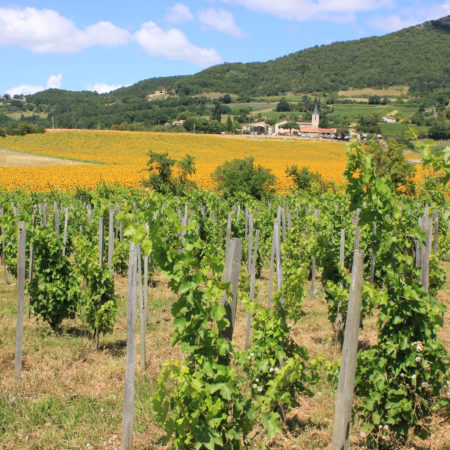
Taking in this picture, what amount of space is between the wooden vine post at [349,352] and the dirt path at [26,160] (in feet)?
127

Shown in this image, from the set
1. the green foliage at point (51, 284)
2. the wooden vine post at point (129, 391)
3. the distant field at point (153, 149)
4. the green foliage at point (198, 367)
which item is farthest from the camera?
the distant field at point (153, 149)

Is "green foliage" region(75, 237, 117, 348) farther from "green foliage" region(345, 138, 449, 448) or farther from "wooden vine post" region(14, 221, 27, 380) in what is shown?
"green foliage" region(345, 138, 449, 448)

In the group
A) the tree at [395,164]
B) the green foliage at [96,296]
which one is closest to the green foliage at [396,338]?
the green foliage at [96,296]

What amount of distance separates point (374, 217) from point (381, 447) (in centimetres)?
210

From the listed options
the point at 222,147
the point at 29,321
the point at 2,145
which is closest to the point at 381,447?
the point at 29,321

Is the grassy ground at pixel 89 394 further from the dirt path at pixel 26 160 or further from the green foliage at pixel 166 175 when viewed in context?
the dirt path at pixel 26 160

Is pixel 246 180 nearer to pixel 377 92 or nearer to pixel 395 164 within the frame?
pixel 395 164

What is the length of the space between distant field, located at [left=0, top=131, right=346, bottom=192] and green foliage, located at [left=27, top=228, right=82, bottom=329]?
21.3 metres

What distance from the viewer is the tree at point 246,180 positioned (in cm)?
2256

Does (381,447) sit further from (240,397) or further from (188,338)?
(188,338)

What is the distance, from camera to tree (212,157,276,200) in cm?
2256

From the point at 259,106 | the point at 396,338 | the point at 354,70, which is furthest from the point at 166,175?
the point at 354,70

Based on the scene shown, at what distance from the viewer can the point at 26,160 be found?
1539 inches

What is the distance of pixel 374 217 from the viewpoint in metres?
3.51
